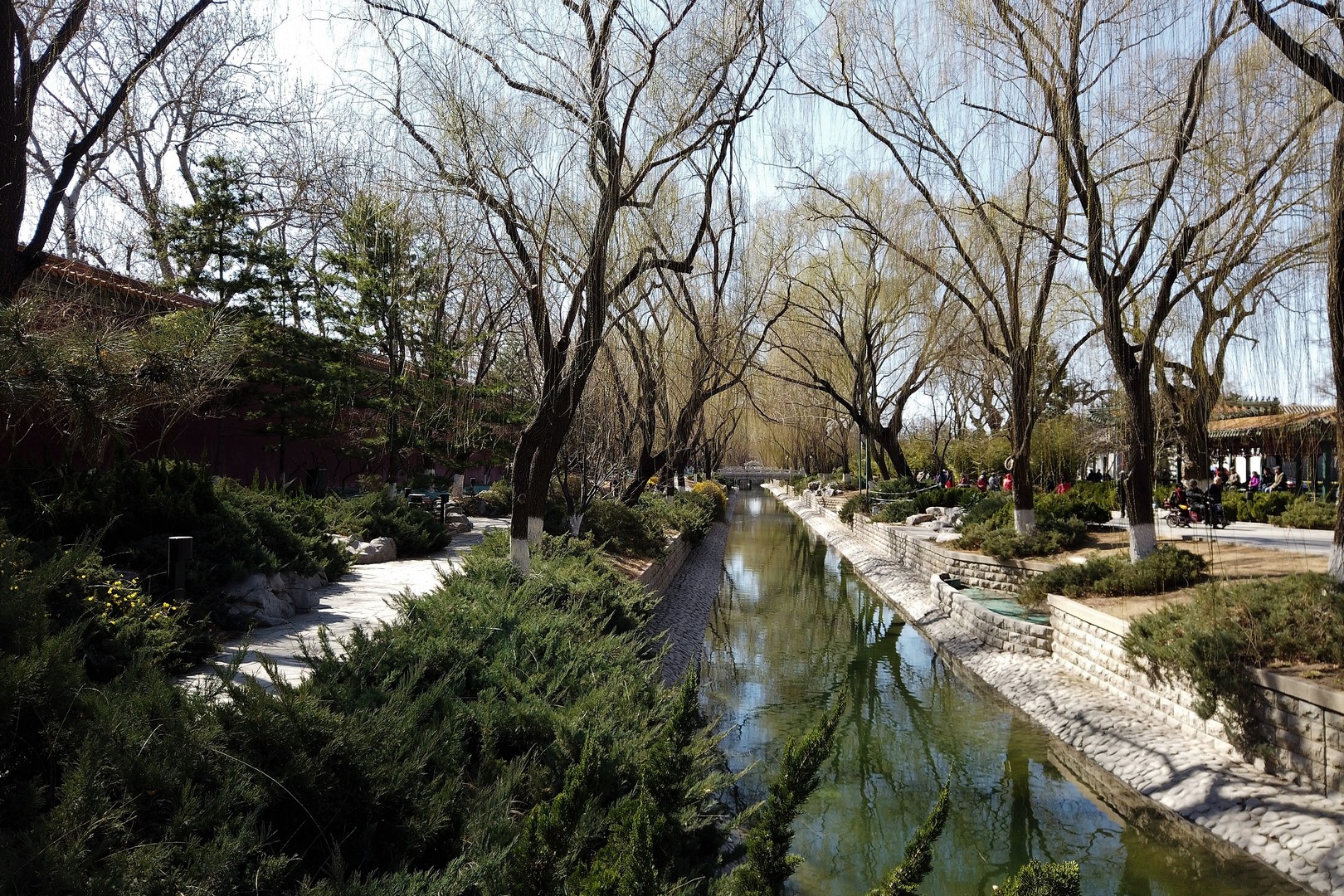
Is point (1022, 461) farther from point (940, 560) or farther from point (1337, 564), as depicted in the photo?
point (1337, 564)

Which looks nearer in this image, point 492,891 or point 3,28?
point 492,891

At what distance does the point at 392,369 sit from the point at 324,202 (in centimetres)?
402

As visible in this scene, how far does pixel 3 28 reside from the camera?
23.0ft

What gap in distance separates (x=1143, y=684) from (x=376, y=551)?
11.0 m

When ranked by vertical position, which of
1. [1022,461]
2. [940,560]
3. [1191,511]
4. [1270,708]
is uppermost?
[1022,461]

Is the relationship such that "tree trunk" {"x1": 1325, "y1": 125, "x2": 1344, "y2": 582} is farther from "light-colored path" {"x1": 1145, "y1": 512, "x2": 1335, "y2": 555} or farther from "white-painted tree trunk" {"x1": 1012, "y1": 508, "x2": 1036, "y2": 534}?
"white-painted tree trunk" {"x1": 1012, "y1": 508, "x2": 1036, "y2": 534}

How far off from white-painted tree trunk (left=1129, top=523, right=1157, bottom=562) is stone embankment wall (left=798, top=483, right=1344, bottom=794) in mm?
1507

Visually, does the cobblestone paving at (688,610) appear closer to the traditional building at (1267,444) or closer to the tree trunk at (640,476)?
the tree trunk at (640,476)

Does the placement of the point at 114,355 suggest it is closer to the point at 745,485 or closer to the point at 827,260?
the point at 827,260

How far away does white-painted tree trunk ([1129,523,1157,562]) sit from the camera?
11.2 m

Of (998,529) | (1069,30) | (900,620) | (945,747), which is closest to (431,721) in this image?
(945,747)

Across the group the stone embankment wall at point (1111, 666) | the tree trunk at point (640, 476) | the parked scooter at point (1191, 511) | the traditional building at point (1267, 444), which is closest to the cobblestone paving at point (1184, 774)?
the stone embankment wall at point (1111, 666)

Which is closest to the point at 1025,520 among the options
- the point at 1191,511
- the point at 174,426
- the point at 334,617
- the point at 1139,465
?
the point at 1139,465

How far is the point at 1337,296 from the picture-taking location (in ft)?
21.9
